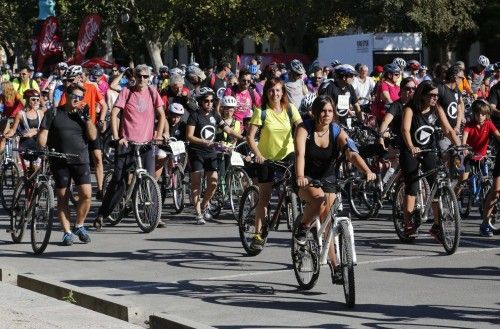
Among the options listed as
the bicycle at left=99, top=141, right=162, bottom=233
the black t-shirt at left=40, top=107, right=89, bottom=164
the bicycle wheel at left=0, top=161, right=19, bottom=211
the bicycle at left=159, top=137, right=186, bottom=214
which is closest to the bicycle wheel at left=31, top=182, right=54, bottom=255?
the black t-shirt at left=40, top=107, right=89, bottom=164

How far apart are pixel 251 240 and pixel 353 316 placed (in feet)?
10.9

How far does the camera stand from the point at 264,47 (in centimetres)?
8600

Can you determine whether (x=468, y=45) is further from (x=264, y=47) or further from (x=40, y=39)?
(x=40, y=39)

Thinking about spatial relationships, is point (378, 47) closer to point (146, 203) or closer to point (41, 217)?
point (146, 203)

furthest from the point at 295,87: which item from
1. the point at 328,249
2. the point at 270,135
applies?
the point at 328,249

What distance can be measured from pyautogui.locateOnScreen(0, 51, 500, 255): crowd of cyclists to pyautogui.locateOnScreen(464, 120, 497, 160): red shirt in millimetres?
14

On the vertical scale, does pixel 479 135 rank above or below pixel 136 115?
below

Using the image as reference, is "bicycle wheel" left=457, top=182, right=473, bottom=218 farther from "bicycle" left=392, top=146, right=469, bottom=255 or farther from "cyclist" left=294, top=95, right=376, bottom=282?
"cyclist" left=294, top=95, right=376, bottom=282

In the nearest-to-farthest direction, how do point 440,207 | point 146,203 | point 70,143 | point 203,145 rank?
point 440,207 < point 70,143 < point 146,203 < point 203,145

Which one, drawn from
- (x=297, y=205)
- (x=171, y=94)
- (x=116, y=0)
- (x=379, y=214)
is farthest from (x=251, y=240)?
(x=116, y=0)

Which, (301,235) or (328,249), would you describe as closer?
(328,249)

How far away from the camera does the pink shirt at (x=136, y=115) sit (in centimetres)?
A: 1497

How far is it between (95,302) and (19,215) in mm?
4423

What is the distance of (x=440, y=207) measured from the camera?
41.0 ft
